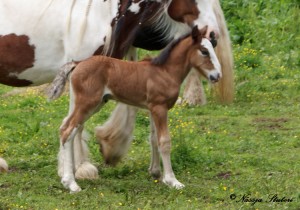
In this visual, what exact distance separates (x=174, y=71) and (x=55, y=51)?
1.06 m

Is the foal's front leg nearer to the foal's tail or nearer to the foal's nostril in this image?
the foal's tail

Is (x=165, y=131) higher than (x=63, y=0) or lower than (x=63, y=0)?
lower

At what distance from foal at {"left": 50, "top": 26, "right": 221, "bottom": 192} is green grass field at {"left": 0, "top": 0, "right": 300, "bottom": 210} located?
34 cm

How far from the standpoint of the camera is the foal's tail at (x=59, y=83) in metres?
7.52

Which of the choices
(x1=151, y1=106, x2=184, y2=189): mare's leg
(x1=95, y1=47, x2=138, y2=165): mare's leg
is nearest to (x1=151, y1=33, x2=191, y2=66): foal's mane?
(x1=151, y1=106, x2=184, y2=189): mare's leg

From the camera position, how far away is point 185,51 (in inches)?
302

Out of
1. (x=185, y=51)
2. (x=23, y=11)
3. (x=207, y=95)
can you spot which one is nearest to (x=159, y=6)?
(x=185, y=51)

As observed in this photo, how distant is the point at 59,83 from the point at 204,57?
1.18 meters

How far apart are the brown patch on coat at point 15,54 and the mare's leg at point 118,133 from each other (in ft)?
3.05

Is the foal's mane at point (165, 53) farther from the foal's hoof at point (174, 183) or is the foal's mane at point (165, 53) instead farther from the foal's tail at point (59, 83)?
the foal's hoof at point (174, 183)

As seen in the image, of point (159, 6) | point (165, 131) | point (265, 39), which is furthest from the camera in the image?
point (265, 39)

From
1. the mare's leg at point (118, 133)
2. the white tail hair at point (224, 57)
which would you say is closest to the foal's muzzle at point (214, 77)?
the mare's leg at point (118, 133)

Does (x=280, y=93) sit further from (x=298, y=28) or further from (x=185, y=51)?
(x=185, y=51)

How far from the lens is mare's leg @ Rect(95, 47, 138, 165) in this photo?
838 centimetres
